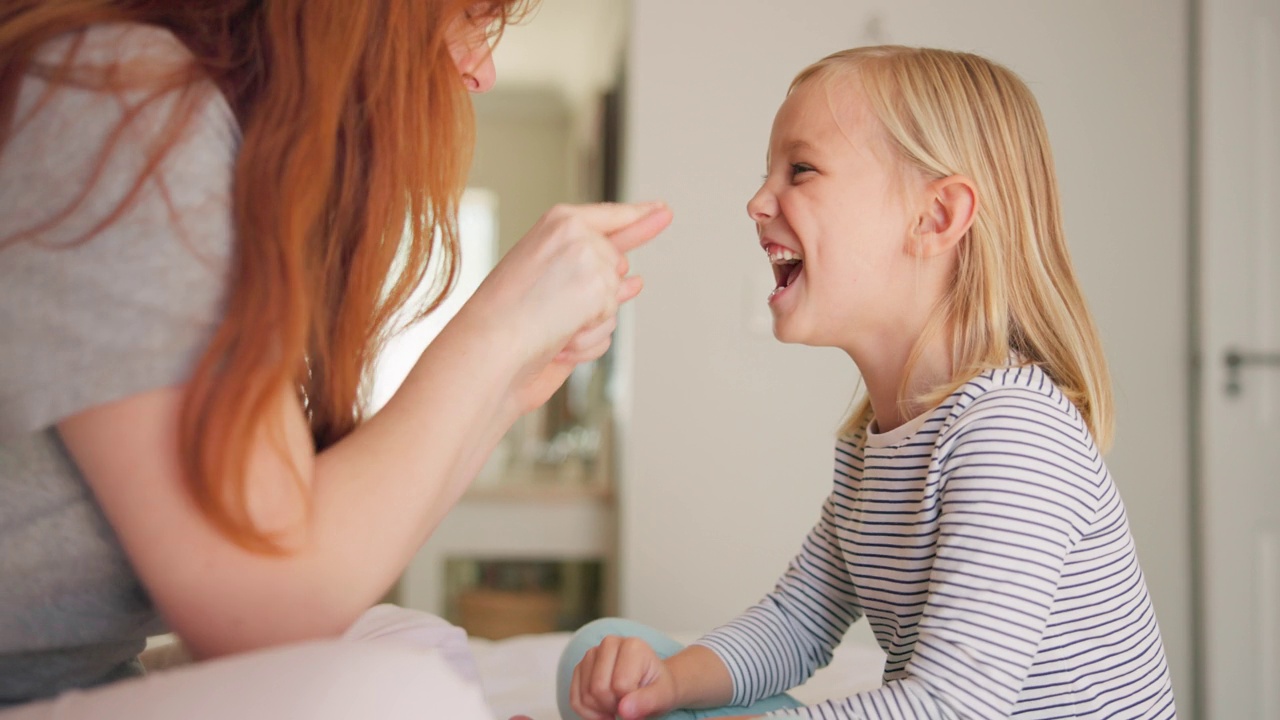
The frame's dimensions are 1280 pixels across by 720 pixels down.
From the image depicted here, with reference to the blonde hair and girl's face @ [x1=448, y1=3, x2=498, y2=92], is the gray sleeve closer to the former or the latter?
girl's face @ [x1=448, y1=3, x2=498, y2=92]

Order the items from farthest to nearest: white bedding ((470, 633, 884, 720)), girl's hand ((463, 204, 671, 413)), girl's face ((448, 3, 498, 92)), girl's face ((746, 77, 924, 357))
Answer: white bedding ((470, 633, 884, 720)), girl's face ((746, 77, 924, 357)), girl's face ((448, 3, 498, 92)), girl's hand ((463, 204, 671, 413))

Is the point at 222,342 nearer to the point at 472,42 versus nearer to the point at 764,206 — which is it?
the point at 472,42

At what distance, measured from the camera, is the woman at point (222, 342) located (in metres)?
0.63

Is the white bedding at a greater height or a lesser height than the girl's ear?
lesser

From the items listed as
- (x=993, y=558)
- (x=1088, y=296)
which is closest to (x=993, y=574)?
(x=993, y=558)

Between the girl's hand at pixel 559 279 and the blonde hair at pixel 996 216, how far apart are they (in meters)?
0.40

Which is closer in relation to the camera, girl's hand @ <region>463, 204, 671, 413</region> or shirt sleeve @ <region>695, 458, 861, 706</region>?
girl's hand @ <region>463, 204, 671, 413</region>

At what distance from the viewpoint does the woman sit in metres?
0.63

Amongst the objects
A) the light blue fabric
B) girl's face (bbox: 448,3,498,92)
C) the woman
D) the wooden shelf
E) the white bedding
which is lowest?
A: the wooden shelf

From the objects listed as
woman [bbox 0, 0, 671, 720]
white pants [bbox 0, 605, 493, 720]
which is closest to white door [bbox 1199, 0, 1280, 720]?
woman [bbox 0, 0, 671, 720]

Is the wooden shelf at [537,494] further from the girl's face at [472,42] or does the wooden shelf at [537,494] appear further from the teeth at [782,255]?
the girl's face at [472,42]

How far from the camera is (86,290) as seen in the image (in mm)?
632

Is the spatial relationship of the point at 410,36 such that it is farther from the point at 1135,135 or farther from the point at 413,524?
the point at 1135,135

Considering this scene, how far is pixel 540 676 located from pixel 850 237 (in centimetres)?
71
